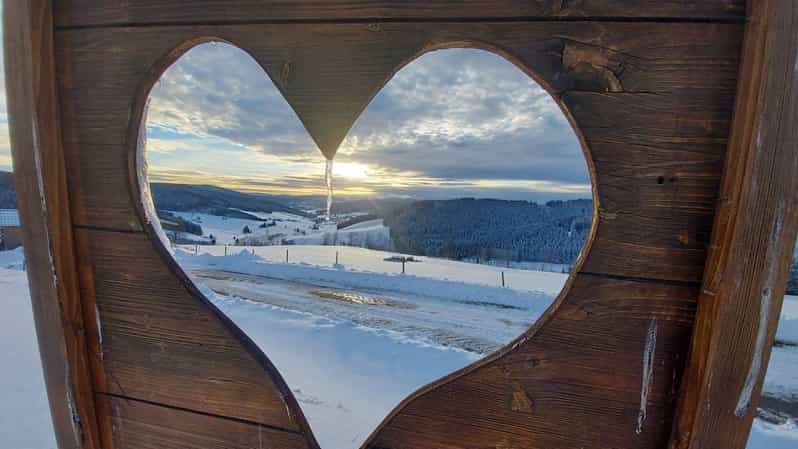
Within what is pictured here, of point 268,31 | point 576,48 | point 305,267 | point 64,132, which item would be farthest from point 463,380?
point 305,267

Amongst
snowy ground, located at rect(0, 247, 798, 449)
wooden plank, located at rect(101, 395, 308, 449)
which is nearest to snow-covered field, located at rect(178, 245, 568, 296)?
snowy ground, located at rect(0, 247, 798, 449)

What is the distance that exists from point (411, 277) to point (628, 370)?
9.81 m

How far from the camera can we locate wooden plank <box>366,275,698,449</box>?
27.6 inches

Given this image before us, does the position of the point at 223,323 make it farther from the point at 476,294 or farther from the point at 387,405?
the point at 476,294

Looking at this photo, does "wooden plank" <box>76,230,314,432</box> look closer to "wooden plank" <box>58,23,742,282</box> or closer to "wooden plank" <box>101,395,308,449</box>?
"wooden plank" <box>101,395,308,449</box>

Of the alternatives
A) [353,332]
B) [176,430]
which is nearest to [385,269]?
[353,332]

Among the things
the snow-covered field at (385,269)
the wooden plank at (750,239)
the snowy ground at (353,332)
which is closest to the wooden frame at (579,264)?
the wooden plank at (750,239)

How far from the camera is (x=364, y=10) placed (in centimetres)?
70

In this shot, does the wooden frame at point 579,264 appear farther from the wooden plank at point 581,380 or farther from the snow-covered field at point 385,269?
the snow-covered field at point 385,269

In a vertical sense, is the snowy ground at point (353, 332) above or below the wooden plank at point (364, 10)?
below

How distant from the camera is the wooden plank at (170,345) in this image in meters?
0.85

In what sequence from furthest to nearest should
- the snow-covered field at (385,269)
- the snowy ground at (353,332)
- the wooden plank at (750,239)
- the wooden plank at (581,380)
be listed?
the snow-covered field at (385,269) → the snowy ground at (353,332) → the wooden plank at (581,380) → the wooden plank at (750,239)

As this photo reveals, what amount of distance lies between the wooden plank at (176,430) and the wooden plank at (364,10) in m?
0.83

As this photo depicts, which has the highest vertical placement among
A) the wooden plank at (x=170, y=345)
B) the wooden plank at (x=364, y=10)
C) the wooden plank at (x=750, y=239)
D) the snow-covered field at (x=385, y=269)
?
the wooden plank at (x=364, y=10)
